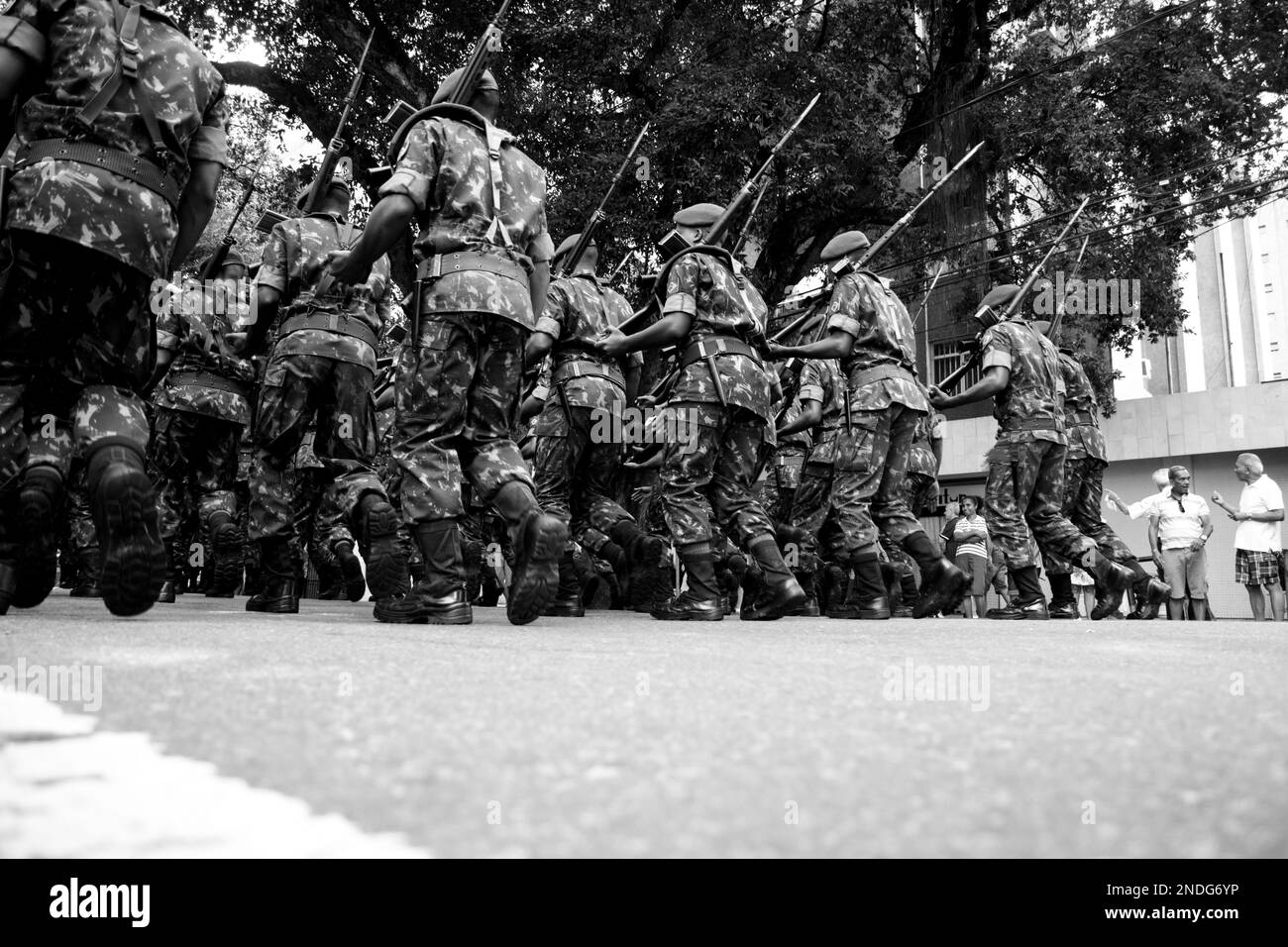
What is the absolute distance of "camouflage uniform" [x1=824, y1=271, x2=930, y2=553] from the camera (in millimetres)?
6480

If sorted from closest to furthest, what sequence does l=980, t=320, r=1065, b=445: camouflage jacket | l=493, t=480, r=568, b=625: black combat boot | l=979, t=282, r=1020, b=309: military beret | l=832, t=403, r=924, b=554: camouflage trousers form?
l=493, t=480, r=568, b=625: black combat boot < l=832, t=403, r=924, b=554: camouflage trousers < l=980, t=320, r=1065, b=445: camouflage jacket < l=979, t=282, r=1020, b=309: military beret

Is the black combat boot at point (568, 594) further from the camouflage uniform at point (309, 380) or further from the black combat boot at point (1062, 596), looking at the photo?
the black combat boot at point (1062, 596)

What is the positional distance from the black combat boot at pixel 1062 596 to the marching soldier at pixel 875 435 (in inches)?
64.9

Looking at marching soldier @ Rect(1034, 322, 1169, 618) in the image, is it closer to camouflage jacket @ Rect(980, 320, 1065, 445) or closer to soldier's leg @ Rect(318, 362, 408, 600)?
camouflage jacket @ Rect(980, 320, 1065, 445)

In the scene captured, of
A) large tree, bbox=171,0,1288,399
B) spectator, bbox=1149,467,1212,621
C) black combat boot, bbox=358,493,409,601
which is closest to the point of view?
black combat boot, bbox=358,493,409,601

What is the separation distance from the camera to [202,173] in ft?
13.4

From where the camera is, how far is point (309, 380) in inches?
227

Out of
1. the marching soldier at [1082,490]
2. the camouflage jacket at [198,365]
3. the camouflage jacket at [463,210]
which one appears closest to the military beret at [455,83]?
the camouflage jacket at [463,210]

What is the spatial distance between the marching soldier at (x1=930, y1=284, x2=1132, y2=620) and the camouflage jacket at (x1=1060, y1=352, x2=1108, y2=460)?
0.63 meters

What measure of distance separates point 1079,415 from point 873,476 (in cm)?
316

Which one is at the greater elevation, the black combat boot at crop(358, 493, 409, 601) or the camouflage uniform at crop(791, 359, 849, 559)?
the camouflage uniform at crop(791, 359, 849, 559)

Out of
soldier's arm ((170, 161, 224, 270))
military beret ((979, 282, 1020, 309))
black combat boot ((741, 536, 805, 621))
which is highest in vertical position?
military beret ((979, 282, 1020, 309))

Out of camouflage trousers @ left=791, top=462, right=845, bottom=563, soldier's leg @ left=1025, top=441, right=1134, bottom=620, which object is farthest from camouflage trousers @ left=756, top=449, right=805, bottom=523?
soldier's leg @ left=1025, top=441, right=1134, bottom=620

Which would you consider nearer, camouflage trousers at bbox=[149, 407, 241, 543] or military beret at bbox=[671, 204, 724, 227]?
military beret at bbox=[671, 204, 724, 227]
